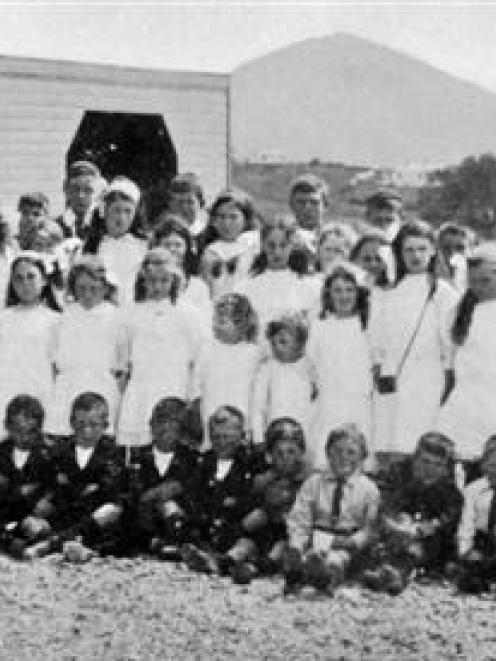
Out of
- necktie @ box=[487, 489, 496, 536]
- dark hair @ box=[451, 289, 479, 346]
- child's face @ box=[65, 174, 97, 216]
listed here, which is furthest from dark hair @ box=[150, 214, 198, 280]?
necktie @ box=[487, 489, 496, 536]

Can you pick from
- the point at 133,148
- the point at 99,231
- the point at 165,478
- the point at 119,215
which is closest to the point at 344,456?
the point at 165,478

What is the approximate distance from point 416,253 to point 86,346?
143 cm

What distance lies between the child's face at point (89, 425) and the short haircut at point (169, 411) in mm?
210

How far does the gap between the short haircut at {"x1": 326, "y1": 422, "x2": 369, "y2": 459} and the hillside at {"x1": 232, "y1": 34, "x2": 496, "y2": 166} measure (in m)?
39.0

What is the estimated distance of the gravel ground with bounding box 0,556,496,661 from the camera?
13.3ft

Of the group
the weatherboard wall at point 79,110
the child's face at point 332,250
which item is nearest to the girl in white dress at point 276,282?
the child's face at point 332,250

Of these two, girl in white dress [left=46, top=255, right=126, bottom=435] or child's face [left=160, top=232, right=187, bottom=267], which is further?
child's face [left=160, top=232, right=187, bottom=267]

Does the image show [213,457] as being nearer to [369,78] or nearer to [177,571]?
[177,571]

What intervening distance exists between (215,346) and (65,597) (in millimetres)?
1392

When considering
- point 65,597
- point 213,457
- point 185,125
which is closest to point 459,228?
point 213,457

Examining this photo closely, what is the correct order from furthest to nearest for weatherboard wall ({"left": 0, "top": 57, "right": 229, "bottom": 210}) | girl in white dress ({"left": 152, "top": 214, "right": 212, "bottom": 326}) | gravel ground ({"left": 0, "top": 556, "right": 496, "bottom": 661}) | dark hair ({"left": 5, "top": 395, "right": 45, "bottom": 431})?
weatherboard wall ({"left": 0, "top": 57, "right": 229, "bottom": 210}) < girl in white dress ({"left": 152, "top": 214, "right": 212, "bottom": 326}) < dark hair ({"left": 5, "top": 395, "right": 45, "bottom": 431}) < gravel ground ({"left": 0, "top": 556, "right": 496, "bottom": 661})

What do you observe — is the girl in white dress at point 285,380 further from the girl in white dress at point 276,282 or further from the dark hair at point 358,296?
the girl in white dress at point 276,282

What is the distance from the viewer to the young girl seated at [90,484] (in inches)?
205

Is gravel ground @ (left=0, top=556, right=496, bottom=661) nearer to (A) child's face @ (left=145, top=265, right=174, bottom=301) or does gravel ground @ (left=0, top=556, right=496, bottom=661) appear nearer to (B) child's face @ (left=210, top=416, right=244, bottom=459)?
(B) child's face @ (left=210, top=416, right=244, bottom=459)
